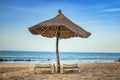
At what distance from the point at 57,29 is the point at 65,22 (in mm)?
1016

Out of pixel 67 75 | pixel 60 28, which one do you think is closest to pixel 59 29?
pixel 60 28

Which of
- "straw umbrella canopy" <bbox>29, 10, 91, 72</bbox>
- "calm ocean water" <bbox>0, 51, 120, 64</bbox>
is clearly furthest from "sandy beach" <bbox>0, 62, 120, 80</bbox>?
"calm ocean water" <bbox>0, 51, 120, 64</bbox>

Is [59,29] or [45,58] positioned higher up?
[59,29]

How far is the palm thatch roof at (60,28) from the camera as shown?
12008mm

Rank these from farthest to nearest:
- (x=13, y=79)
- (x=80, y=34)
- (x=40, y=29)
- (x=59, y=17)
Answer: (x=40, y=29)
(x=59, y=17)
(x=80, y=34)
(x=13, y=79)

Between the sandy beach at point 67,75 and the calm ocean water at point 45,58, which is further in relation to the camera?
the calm ocean water at point 45,58

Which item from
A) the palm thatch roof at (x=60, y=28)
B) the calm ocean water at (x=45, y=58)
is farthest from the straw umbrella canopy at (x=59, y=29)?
the calm ocean water at (x=45, y=58)

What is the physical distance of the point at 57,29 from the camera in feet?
43.4

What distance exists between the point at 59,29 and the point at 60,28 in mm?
159

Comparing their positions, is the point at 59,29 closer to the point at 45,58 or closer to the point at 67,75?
the point at 67,75

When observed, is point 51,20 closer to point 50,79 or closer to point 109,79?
point 50,79

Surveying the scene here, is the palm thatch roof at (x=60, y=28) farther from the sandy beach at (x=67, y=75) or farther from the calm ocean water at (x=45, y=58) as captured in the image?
the calm ocean water at (x=45, y=58)

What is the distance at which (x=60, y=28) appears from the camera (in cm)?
1368

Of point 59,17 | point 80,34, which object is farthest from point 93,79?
point 59,17
